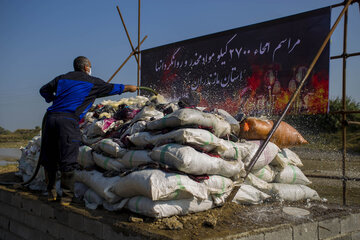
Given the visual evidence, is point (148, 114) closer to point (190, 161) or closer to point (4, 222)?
point (190, 161)

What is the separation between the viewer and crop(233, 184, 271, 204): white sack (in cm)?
323

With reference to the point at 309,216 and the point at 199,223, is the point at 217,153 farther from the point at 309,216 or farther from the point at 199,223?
the point at 309,216

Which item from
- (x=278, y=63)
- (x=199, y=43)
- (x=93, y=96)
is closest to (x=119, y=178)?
(x=93, y=96)

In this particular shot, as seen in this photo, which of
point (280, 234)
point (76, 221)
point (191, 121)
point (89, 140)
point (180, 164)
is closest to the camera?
point (280, 234)

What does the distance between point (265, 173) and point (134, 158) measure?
1.46 metres

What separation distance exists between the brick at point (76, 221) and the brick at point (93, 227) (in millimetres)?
70

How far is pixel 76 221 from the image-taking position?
300 cm

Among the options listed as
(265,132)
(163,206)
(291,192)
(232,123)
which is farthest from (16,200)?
(291,192)

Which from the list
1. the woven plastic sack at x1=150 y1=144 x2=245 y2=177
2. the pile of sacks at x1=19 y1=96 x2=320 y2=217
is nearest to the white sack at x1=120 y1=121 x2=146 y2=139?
the pile of sacks at x1=19 y1=96 x2=320 y2=217

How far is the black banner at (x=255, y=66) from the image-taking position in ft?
14.6

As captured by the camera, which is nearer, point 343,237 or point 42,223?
point 343,237

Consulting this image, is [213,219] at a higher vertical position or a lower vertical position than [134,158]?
lower

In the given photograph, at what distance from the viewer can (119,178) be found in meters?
3.03

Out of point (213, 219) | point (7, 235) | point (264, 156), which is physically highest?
point (264, 156)
